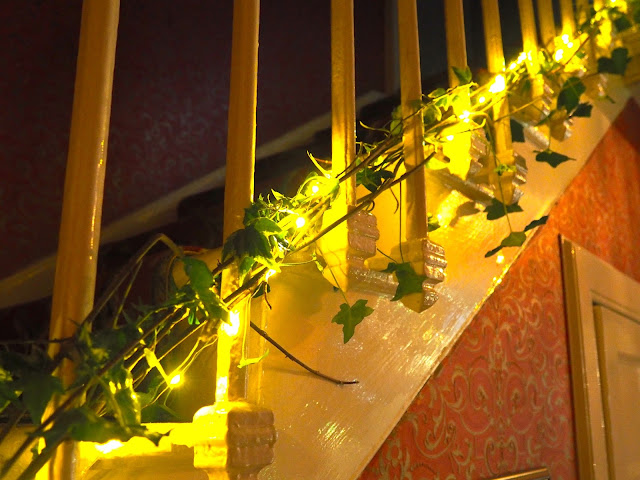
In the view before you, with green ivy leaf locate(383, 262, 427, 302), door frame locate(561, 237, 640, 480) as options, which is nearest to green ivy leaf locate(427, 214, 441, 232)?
green ivy leaf locate(383, 262, 427, 302)

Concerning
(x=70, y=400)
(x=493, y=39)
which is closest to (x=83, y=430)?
(x=70, y=400)

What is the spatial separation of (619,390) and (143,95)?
1.80 m

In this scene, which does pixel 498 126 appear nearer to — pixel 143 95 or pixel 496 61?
pixel 496 61

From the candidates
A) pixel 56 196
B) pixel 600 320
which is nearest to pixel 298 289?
pixel 600 320

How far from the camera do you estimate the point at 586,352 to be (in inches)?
63.1

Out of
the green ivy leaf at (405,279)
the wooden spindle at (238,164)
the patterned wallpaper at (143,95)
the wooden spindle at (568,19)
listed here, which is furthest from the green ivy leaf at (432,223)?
the patterned wallpaper at (143,95)

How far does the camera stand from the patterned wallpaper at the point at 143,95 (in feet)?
6.45

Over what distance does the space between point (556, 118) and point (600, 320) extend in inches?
25.3

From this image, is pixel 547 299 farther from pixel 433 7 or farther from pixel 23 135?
pixel 433 7

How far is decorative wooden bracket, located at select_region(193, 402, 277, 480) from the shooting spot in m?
0.58

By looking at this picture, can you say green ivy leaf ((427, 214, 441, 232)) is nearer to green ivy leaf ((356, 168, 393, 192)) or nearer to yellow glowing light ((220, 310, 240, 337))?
green ivy leaf ((356, 168, 393, 192))

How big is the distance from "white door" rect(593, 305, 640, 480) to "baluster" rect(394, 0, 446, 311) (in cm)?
103

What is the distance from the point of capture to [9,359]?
21.3 inches

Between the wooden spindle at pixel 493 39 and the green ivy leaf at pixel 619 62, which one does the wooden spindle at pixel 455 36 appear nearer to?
the wooden spindle at pixel 493 39
